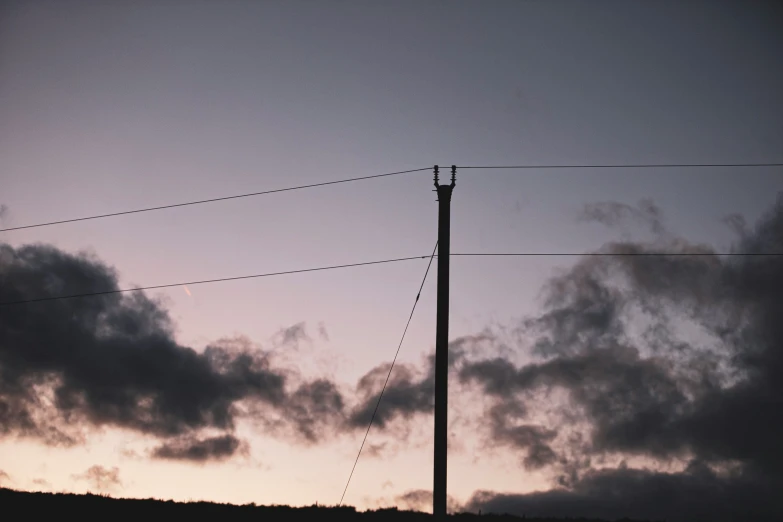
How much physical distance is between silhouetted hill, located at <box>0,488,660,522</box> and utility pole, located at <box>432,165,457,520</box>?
6.79 meters

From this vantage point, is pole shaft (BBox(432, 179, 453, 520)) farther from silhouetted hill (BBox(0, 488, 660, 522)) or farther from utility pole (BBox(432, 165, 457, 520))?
silhouetted hill (BBox(0, 488, 660, 522))

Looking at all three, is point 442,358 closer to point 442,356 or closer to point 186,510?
point 442,356

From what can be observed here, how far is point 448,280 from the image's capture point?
61.3ft

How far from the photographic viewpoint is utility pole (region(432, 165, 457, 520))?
17203 millimetres

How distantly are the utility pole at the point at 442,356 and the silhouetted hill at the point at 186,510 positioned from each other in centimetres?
679

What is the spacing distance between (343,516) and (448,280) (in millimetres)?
9642

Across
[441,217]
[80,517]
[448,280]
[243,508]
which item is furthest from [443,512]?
[80,517]

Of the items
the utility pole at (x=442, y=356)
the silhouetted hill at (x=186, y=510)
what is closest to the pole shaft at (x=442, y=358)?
the utility pole at (x=442, y=356)

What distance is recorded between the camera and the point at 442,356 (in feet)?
59.1

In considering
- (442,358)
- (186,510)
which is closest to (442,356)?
(442,358)

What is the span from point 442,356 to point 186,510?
11495mm

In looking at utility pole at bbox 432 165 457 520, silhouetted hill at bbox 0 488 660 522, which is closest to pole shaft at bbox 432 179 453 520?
utility pole at bbox 432 165 457 520

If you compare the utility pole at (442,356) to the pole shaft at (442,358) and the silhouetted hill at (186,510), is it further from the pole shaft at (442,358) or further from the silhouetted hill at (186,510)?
the silhouetted hill at (186,510)

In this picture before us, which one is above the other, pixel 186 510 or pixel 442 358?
pixel 442 358
